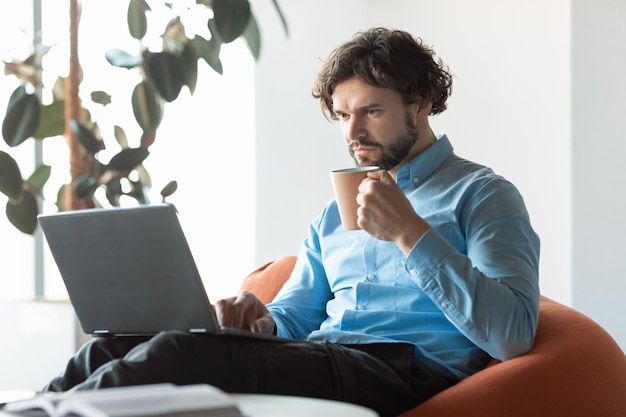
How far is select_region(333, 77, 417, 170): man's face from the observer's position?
207 centimetres

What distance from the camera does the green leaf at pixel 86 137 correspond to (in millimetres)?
2961

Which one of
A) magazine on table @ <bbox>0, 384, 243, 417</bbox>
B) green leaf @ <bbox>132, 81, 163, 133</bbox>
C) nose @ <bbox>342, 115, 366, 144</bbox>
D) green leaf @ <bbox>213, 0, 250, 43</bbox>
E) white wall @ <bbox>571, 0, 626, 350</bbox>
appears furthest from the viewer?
white wall @ <bbox>571, 0, 626, 350</bbox>

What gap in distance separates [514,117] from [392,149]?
1569 millimetres

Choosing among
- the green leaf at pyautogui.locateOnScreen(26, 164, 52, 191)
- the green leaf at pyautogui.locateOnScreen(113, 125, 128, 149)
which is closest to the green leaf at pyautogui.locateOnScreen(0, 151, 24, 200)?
the green leaf at pyautogui.locateOnScreen(26, 164, 52, 191)

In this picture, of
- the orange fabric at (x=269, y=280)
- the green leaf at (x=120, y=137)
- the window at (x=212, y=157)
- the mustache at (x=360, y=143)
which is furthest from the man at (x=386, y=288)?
the window at (x=212, y=157)

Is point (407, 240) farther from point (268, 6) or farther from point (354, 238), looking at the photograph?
point (268, 6)

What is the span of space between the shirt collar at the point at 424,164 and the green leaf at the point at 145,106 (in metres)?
1.25

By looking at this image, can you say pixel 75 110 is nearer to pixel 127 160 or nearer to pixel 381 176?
pixel 127 160

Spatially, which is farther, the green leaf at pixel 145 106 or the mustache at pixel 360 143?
the green leaf at pixel 145 106

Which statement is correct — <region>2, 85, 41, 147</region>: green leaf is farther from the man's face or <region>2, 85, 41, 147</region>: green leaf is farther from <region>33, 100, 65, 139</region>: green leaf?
the man's face

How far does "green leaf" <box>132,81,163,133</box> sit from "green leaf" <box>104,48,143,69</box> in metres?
0.09

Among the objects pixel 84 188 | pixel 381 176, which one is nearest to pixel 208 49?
pixel 84 188

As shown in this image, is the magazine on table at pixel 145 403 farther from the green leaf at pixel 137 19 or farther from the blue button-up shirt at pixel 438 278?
the green leaf at pixel 137 19

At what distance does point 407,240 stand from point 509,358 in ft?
1.01
